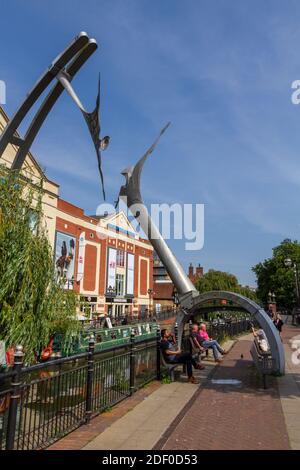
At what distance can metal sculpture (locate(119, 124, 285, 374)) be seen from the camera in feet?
34.6

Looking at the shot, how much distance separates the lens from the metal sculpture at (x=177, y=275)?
1055 centimetres

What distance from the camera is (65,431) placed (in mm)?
5832

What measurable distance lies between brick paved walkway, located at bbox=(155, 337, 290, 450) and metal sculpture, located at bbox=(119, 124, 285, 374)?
1.35m

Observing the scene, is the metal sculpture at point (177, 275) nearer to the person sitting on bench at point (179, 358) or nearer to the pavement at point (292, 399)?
the pavement at point (292, 399)

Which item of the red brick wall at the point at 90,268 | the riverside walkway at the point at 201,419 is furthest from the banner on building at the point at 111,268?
the riverside walkway at the point at 201,419

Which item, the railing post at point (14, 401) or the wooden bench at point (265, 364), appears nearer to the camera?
the railing post at point (14, 401)

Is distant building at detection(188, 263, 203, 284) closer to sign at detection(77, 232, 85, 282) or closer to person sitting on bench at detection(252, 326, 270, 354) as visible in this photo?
sign at detection(77, 232, 85, 282)

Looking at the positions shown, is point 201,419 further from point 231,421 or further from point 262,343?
point 262,343

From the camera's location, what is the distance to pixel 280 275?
2763 inches

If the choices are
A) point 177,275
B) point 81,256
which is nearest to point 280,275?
point 81,256

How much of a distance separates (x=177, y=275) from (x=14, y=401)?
10.9m

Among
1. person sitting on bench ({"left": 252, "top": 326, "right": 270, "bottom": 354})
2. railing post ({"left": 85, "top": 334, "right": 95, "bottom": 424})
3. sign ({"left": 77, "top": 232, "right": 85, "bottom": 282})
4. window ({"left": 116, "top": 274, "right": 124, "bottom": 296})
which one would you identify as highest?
sign ({"left": 77, "top": 232, "right": 85, "bottom": 282})

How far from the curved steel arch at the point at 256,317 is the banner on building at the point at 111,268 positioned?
3595 centimetres

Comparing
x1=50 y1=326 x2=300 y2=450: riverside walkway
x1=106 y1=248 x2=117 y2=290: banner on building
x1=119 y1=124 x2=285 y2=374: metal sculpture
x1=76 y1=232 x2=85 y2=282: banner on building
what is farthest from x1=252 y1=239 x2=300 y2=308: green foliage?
x1=50 y1=326 x2=300 y2=450: riverside walkway
